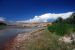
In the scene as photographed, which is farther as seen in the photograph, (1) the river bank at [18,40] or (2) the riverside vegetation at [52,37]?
(1) the river bank at [18,40]

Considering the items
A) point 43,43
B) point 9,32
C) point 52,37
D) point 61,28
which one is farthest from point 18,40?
point 61,28

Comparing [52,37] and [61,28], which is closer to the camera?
[52,37]

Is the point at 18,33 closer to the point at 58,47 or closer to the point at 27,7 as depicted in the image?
the point at 27,7

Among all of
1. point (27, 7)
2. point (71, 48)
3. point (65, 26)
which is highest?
point (27, 7)

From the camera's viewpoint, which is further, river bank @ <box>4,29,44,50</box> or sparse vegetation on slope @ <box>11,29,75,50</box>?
river bank @ <box>4,29,44,50</box>

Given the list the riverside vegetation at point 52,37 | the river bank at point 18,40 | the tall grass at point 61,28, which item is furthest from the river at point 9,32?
the tall grass at point 61,28

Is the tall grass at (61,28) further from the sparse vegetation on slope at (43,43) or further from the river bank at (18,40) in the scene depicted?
the river bank at (18,40)

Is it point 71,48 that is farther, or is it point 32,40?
point 32,40

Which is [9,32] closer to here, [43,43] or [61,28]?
[43,43]

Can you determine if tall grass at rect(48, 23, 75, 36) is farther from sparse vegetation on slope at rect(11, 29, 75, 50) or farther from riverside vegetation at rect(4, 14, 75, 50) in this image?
sparse vegetation on slope at rect(11, 29, 75, 50)

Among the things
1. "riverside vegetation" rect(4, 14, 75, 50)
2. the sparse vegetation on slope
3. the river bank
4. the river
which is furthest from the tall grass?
the river

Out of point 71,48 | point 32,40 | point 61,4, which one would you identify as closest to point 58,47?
point 71,48

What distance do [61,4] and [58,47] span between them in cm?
85

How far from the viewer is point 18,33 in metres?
5.06
